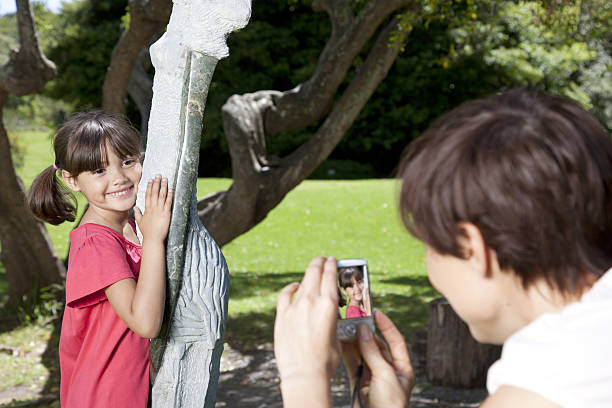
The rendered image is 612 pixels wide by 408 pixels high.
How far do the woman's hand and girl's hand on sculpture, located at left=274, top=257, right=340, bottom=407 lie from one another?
0.32 ft

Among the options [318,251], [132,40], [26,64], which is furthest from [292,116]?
[318,251]

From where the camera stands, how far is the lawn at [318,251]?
8.30 metres

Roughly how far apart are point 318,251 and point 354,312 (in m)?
11.1

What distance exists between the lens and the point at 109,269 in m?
1.83

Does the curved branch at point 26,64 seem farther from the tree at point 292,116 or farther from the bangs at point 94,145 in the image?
the bangs at point 94,145

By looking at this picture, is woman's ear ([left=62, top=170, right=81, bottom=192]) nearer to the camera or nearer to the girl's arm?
the girl's arm

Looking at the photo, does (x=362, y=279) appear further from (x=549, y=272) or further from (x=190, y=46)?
(x=190, y=46)

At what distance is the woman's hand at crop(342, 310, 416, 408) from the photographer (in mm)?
1261

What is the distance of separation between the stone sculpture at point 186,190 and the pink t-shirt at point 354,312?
637 mm

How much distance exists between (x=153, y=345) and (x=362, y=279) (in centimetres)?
81

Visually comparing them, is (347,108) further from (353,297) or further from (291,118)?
(353,297)

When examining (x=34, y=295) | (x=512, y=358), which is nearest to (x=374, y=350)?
(x=512, y=358)

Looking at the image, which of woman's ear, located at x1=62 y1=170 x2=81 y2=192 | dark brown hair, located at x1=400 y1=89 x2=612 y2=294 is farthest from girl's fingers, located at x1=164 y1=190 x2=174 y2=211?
dark brown hair, located at x1=400 y1=89 x2=612 y2=294

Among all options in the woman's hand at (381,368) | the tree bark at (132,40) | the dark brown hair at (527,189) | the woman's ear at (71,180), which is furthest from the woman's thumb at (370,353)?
the tree bark at (132,40)
